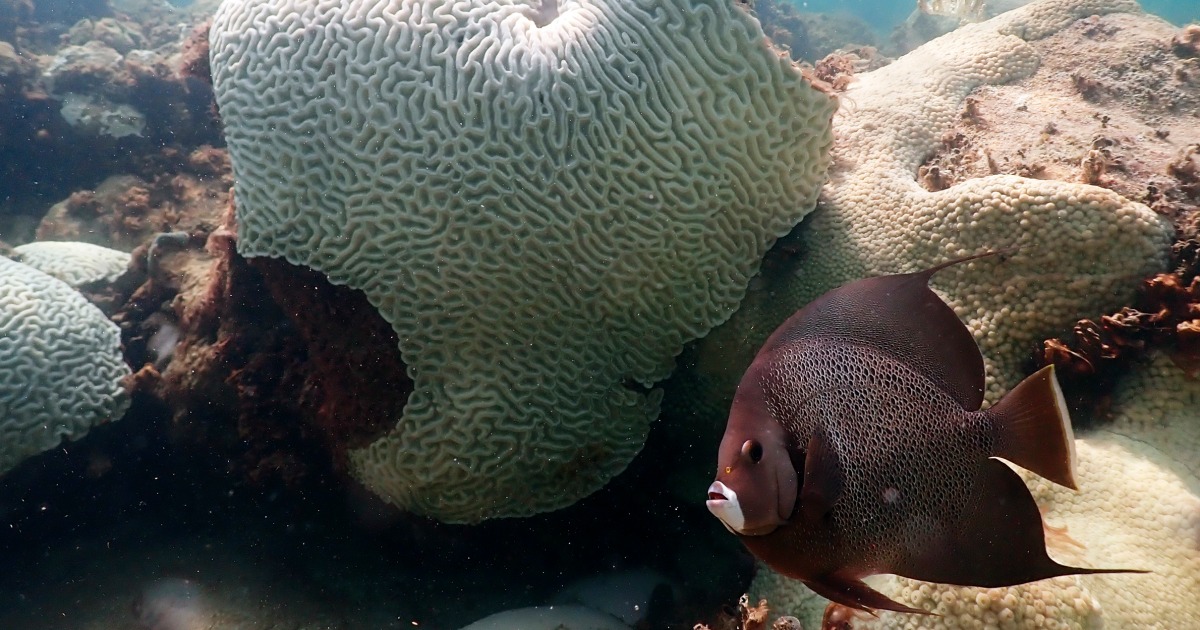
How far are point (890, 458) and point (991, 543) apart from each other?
28cm

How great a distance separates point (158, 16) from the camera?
14820 mm

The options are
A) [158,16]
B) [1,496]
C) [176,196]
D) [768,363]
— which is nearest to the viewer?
[768,363]

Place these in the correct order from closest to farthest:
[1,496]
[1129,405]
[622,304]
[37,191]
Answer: [1129,405]
[622,304]
[1,496]
[37,191]

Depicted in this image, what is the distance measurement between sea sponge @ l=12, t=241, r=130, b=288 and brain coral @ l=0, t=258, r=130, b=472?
88cm

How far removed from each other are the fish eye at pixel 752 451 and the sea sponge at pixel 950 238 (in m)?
2.00

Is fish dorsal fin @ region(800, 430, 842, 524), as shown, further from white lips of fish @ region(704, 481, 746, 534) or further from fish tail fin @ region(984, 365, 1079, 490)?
fish tail fin @ region(984, 365, 1079, 490)

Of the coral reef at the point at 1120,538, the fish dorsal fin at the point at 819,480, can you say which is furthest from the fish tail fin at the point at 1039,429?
the coral reef at the point at 1120,538

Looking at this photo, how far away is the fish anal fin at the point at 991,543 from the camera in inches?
52.1

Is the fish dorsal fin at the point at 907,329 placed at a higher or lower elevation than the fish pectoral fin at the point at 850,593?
higher

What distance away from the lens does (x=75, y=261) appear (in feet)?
Answer: 16.0

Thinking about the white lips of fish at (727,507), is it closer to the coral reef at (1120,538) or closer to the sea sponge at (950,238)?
the coral reef at (1120,538)

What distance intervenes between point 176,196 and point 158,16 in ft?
41.4

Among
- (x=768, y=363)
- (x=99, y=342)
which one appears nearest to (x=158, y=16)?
(x=99, y=342)

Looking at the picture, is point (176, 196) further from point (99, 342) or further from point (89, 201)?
point (99, 342)
